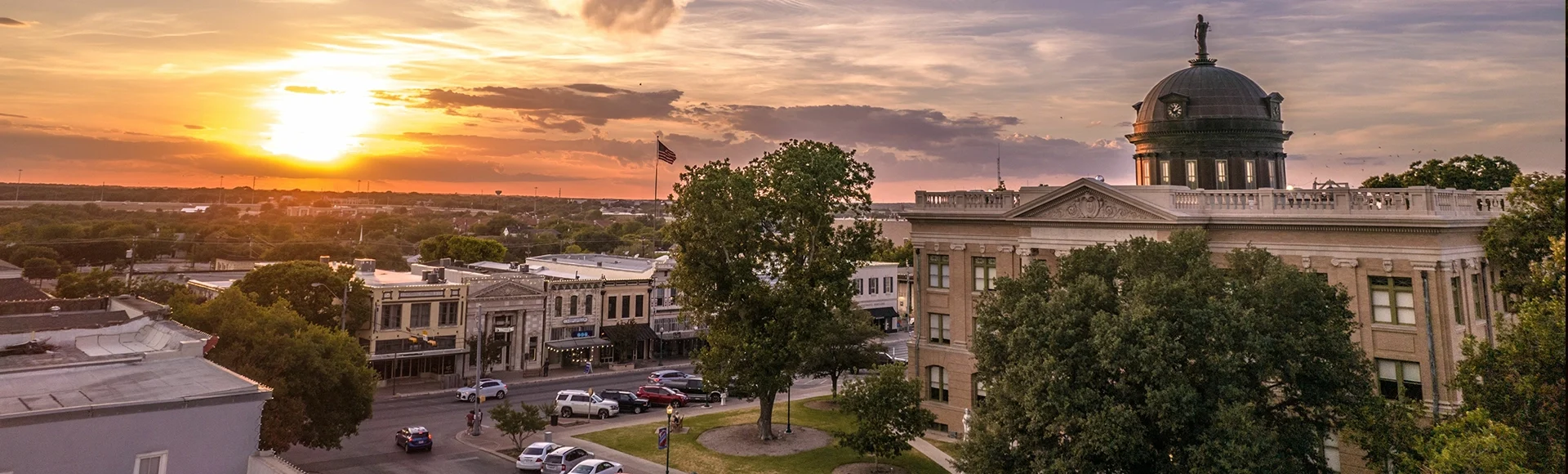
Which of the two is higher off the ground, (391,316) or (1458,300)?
(1458,300)

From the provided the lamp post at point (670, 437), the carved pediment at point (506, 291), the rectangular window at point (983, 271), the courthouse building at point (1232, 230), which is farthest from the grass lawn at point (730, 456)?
the carved pediment at point (506, 291)

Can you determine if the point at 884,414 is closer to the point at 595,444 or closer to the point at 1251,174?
the point at 595,444

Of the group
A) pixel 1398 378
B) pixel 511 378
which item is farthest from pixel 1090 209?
pixel 511 378

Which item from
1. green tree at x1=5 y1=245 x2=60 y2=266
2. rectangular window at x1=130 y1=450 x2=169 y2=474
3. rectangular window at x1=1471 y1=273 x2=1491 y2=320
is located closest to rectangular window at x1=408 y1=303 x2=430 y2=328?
rectangular window at x1=130 y1=450 x2=169 y2=474

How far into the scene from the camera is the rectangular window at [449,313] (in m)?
62.5

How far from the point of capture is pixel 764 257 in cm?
4250

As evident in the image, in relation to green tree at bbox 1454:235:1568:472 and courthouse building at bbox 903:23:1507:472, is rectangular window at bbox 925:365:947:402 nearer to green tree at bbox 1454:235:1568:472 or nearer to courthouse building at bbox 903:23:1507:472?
courthouse building at bbox 903:23:1507:472

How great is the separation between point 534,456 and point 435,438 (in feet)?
29.5

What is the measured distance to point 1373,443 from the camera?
2245 cm

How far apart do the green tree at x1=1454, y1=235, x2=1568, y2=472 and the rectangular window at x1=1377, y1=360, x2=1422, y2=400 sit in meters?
10.2

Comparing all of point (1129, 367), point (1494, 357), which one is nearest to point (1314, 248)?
point (1494, 357)

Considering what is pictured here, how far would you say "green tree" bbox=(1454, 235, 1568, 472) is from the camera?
19094mm

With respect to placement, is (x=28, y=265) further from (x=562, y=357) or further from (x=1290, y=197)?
(x=1290, y=197)

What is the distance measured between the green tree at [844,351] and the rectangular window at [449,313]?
26.9 metres
